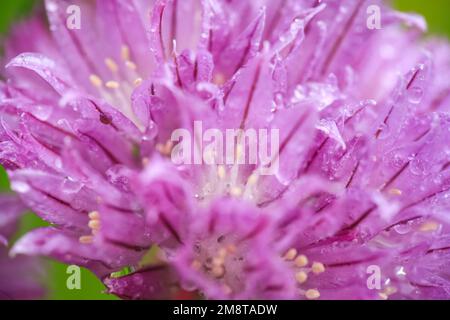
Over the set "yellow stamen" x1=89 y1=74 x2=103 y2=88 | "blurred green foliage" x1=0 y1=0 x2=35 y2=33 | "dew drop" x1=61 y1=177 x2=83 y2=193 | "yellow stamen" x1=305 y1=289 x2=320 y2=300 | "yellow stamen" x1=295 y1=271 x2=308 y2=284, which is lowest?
"yellow stamen" x1=305 y1=289 x2=320 y2=300

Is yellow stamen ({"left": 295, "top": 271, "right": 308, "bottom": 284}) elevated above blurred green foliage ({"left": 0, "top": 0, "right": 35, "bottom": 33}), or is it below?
below

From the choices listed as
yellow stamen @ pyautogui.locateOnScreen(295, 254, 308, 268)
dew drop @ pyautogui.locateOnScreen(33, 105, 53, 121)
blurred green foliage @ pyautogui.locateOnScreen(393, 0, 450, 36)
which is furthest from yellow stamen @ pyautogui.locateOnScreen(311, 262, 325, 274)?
blurred green foliage @ pyautogui.locateOnScreen(393, 0, 450, 36)

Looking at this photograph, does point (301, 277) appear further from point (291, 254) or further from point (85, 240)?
point (85, 240)

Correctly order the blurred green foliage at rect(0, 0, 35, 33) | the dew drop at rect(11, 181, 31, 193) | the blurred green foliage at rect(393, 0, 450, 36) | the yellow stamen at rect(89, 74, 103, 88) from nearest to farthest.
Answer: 1. the dew drop at rect(11, 181, 31, 193)
2. the yellow stamen at rect(89, 74, 103, 88)
3. the blurred green foliage at rect(0, 0, 35, 33)
4. the blurred green foliage at rect(393, 0, 450, 36)

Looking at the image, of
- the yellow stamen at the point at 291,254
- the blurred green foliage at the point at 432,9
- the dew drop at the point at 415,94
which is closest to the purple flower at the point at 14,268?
the yellow stamen at the point at 291,254

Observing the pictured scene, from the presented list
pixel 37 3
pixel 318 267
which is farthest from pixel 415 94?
pixel 37 3

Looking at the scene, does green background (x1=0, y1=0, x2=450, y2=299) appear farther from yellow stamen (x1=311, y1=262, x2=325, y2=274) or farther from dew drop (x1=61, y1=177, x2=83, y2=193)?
yellow stamen (x1=311, y1=262, x2=325, y2=274)

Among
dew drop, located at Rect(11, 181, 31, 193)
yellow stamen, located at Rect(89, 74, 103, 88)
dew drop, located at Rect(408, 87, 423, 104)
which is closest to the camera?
dew drop, located at Rect(11, 181, 31, 193)

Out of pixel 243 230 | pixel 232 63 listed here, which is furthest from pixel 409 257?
pixel 232 63

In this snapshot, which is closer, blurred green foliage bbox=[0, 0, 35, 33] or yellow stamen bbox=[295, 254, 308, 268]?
yellow stamen bbox=[295, 254, 308, 268]
